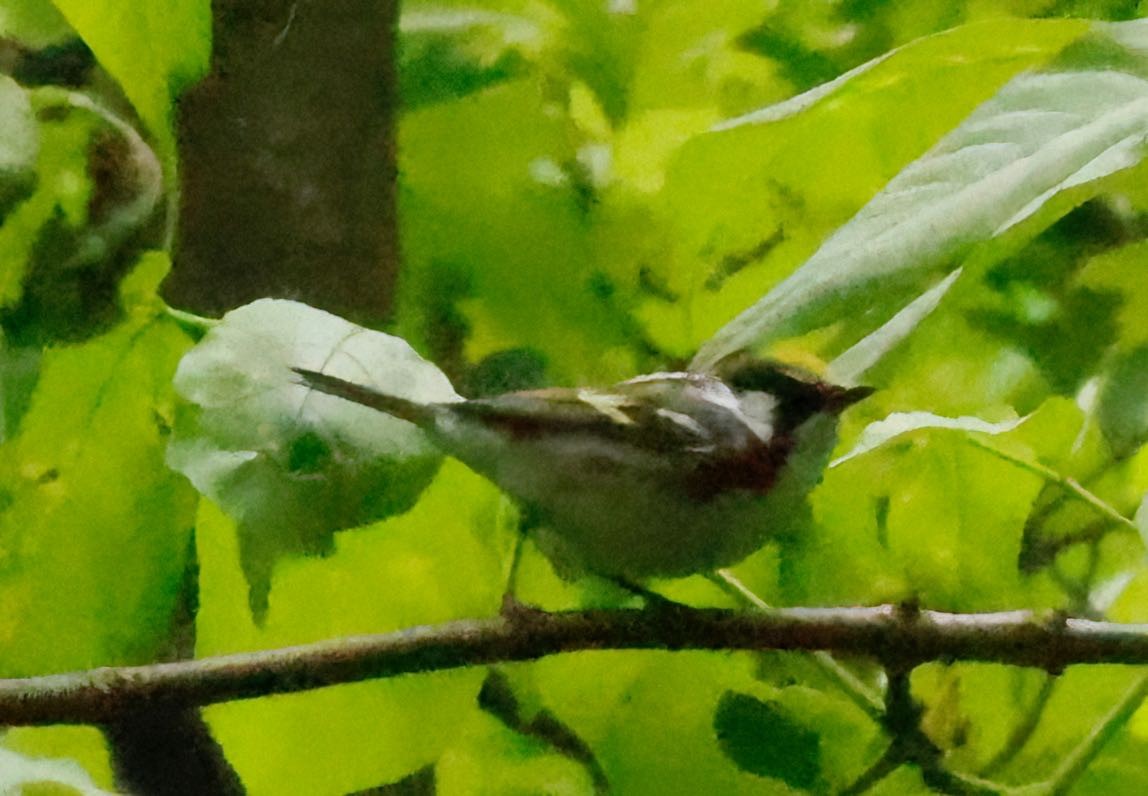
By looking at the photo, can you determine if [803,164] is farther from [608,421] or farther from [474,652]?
[474,652]

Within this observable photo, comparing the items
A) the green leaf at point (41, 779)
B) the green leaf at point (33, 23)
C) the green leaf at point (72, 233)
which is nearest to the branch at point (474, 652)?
the green leaf at point (41, 779)

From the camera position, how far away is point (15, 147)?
1.39 ft

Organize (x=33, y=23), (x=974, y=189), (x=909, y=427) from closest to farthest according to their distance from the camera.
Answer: (x=974, y=189), (x=909, y=427), (x=33, y=23)

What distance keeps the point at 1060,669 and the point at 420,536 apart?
0.26m

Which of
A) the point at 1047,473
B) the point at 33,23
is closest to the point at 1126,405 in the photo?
the point at 1047,473

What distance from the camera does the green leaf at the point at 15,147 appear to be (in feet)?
1.38

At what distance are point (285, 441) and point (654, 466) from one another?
0.57 ft

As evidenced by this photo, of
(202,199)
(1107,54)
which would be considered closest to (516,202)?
(202,199)

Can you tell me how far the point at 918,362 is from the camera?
66 centimetres

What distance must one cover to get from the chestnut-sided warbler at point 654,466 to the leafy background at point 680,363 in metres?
0.04

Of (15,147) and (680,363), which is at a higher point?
(15,147)

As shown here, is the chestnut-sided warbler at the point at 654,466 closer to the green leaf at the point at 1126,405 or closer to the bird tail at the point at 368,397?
the bird tail at the point at 368,397

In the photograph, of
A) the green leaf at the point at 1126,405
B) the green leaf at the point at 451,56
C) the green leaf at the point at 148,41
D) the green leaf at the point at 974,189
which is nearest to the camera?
the green leaf at the point at 974,189

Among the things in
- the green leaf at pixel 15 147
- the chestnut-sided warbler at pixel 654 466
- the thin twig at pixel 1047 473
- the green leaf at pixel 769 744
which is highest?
the green leaf at pixel 15 147
